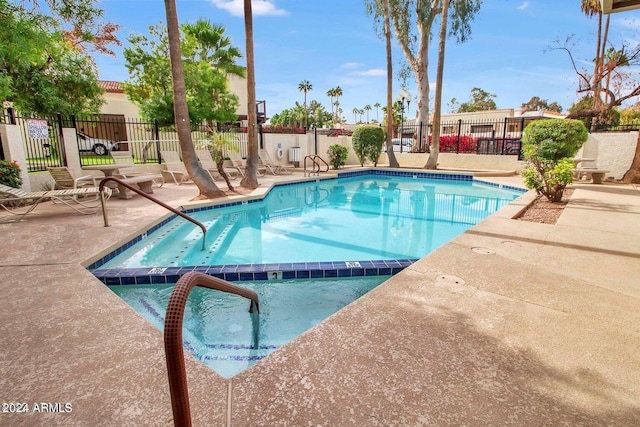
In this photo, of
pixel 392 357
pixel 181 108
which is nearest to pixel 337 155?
pixel 181 108

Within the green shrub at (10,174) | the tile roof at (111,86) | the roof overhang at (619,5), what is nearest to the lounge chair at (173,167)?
the green shrub at (10,174)

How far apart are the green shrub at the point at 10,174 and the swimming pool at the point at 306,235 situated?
3.38 meters

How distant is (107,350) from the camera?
200cm

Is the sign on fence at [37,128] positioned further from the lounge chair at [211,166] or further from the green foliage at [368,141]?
the green foliage at [368,141]

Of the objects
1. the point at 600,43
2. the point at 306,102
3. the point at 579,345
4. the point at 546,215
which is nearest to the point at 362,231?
the point at 546,215

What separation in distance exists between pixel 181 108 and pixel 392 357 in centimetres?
693

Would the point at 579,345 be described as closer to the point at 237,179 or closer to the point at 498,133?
the point at 237,179

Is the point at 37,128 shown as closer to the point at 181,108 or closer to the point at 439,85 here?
the point at 181,108

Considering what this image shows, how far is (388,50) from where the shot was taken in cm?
1470

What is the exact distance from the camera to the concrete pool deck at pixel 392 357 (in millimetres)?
1521

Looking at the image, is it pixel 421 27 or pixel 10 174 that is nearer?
pixel 10 174

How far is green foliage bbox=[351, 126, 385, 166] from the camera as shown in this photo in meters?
15.8

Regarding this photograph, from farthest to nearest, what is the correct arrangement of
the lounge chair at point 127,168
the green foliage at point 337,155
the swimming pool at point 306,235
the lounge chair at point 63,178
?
the green foliage at point 337,155 < the lounge chair at point 127,168 < the lounge chair at point 63,178 < the swimming pool at point 306,235

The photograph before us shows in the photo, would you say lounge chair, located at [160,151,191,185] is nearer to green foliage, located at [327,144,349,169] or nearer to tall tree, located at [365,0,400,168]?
green foliage, located at [327,144,349,169]
